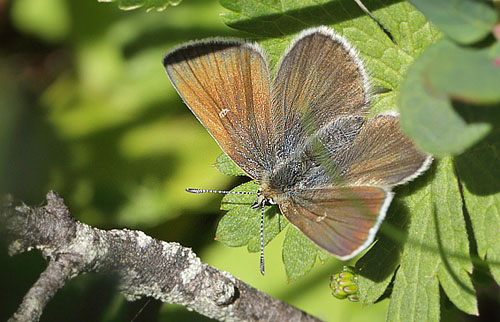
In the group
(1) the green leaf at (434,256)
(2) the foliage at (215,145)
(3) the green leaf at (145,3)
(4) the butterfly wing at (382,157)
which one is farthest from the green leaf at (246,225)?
(3) the green leaf at (145,3)

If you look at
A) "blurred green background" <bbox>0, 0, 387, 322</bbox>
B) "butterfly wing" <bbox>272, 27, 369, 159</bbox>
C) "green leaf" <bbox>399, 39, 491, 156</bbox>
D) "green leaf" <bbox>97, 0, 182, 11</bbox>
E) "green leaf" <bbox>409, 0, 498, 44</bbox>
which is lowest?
"blurred green background" <bbox>0, 0, 387, 322</bbox>

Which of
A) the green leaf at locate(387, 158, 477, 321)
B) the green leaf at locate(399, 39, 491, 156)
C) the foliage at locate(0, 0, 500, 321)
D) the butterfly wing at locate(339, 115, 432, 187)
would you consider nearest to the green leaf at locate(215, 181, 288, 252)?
the foliage at locate(0, 0, 500, 321)

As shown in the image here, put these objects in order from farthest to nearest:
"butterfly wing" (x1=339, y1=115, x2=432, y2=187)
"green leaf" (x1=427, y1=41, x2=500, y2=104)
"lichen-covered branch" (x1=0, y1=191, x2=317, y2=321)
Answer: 1. "butterfly wing" (x1=339, y1=115, x2=432, y2=187)
2. "lichen-covered branch" (x1=0, y1=191, x2=317, y2=321)
3. "green leaf" (x1=427, y1=41, x2=500, y2=104)

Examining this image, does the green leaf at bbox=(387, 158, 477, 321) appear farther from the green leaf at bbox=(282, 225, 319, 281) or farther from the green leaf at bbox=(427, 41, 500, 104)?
the green leaf at bbox=(427, 41, 500, 104)

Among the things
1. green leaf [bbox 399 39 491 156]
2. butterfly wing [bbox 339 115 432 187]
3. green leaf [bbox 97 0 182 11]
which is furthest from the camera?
green leaf [bbox 97 0 182 11]

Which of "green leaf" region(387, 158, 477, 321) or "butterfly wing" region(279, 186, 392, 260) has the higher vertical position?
"butterfly wing" region(279, 186, 392, 260)

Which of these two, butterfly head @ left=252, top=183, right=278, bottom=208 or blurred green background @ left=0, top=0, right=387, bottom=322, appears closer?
butterfly head @ left=252, top=183, right=278, bottom=208

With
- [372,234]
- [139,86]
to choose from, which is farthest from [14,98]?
[372,234]
